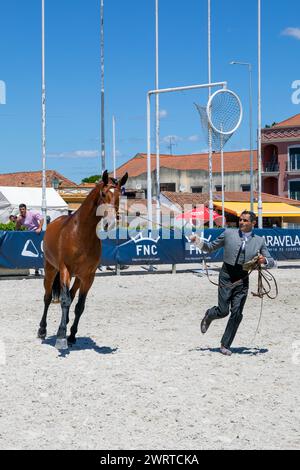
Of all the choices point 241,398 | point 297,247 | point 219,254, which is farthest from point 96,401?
point 297,247

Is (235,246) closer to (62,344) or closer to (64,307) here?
(64,307)

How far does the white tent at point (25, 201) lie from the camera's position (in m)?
37.3

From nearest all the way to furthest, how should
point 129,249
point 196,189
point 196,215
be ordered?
point 129,249 → point 196,215 → point 196,189

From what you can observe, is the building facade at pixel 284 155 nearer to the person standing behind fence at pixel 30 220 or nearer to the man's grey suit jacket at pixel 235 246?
the person standing behind fence at pixel 30 220

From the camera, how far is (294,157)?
68.3 m

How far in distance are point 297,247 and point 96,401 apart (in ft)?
61.1

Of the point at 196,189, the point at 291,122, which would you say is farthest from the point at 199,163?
the point at 291,122

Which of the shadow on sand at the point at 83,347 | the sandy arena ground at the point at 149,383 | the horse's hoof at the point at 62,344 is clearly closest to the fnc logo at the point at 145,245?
the sandy arena ground at the point at 149,383

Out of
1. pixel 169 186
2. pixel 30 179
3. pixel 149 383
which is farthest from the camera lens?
pixel 30 179

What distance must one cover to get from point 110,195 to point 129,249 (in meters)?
12.6

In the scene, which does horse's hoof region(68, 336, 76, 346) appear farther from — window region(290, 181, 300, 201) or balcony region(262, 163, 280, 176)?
balcony region(262, 163, 280, 176)

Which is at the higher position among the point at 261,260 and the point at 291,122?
the point at 291,122

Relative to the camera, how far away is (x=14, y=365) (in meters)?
8.27
